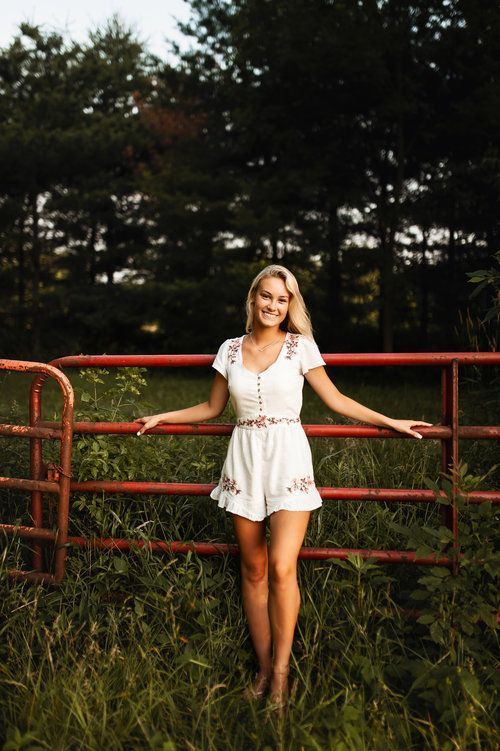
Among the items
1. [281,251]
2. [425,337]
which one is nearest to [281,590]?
[425,337]

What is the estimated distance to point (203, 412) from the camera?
3.64 meters

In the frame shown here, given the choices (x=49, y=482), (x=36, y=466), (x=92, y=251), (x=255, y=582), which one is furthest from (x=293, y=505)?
(x=92, y=251)

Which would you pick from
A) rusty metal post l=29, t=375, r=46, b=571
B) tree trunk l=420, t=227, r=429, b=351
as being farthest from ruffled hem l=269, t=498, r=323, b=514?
tree trunk l=420, t=227, r=429, b=351

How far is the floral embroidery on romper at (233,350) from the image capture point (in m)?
3.48

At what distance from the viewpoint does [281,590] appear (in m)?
3.19

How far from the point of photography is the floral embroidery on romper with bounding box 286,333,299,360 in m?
3.41

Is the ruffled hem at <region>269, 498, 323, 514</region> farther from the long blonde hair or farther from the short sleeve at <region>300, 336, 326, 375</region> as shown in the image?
the long blonde hair

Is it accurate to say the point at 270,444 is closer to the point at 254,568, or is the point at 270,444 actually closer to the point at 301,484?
the point at 301,484

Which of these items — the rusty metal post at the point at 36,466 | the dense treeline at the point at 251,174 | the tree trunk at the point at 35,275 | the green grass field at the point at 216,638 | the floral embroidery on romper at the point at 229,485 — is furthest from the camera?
the tree trunk at the point at 35,275

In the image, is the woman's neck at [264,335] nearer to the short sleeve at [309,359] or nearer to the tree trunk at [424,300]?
the short sleeve at [309,359]

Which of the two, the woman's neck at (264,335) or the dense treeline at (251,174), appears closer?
the woman's neck at (264,335)

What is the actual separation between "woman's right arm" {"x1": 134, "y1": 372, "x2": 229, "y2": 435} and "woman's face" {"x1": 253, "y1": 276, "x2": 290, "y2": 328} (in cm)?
37

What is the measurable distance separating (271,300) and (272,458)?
0.74 metres

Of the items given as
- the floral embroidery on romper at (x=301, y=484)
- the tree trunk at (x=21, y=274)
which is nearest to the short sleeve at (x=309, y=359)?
the floral embroidery on romper at (x=301, y=484)
